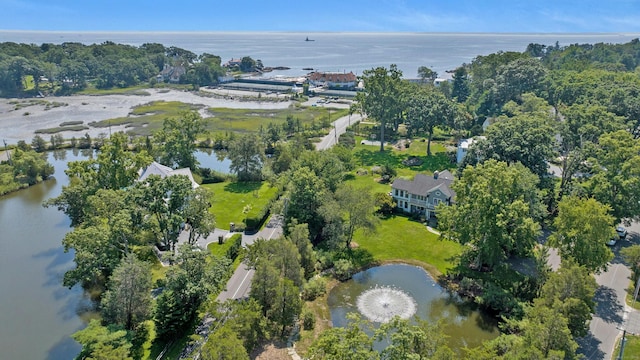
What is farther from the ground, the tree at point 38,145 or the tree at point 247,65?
the tree at point 247,65

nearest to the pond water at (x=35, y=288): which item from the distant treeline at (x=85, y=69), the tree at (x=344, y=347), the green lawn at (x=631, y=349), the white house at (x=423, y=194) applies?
the tree at (x=344, y=347)

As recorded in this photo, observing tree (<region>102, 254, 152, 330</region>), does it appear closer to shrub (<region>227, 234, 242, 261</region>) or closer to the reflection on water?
the reflection on water

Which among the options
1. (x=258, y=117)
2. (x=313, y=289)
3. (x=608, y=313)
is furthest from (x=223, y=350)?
(x=258, y=117)

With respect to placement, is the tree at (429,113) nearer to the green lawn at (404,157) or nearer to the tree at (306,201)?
the green lawn at (404,157)

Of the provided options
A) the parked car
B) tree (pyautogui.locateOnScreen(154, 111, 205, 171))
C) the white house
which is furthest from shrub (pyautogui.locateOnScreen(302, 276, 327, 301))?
tree (pyautogui.locateOnScreen(154, 111, 205, 171))

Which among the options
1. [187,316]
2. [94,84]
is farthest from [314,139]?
[94,84]

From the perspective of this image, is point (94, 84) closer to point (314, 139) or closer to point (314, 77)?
point (314, 77)

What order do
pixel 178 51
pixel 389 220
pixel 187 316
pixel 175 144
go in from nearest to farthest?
pixel 187 316, pixel 389 220, pixel 175 144, pixel 178 51
